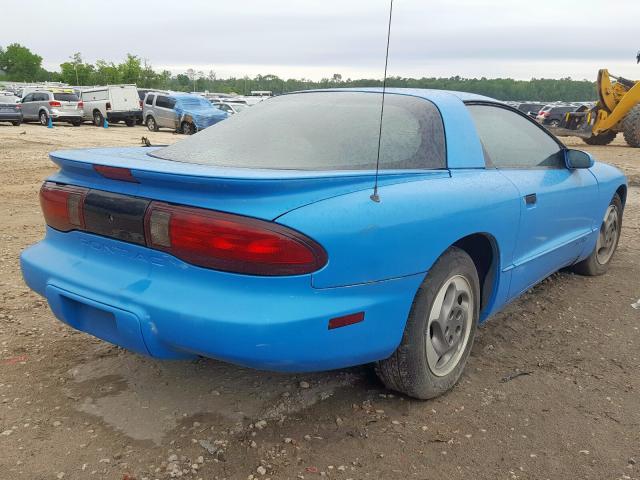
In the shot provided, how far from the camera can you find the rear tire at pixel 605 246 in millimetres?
4699

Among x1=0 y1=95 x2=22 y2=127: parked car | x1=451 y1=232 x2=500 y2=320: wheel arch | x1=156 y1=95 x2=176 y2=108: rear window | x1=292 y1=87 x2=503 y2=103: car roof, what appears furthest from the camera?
x1=156 y1=95 x2=176 y2=108: rear window

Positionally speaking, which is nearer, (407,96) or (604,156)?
(407,96)

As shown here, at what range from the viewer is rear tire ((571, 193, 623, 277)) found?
470cm

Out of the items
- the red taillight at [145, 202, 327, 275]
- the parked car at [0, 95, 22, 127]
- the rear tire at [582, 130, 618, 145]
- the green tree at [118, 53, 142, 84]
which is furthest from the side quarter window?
the green tree at [118, 53, 142, 84]

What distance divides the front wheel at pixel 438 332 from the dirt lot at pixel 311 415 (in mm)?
124

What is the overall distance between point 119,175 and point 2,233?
155 inches

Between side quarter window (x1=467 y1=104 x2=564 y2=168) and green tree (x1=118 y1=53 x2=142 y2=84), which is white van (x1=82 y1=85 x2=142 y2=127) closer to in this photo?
side quarter window (x1=467 y1=104 x2=564 y2=168)

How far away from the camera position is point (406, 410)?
2.63 meters

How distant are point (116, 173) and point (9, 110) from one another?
79.7ft

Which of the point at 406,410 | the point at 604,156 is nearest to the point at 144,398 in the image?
the point at 406,410

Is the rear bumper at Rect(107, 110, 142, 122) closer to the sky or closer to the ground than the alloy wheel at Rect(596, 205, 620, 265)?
closer to the ground

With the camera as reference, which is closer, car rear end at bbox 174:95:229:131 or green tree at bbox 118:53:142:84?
car rear end at bbox 174:95:229:131

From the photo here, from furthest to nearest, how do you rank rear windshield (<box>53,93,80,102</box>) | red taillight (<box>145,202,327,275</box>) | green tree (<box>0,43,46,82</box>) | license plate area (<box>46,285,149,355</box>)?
green tree (<box>0,43,46,82</box>), rear windshield (<box>53,93,80,102</box>), license plate area (<box>46,285,149,355</box>), red taillight (<box>145,202,327,275</box>)

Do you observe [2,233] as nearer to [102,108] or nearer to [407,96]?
[407,96]
